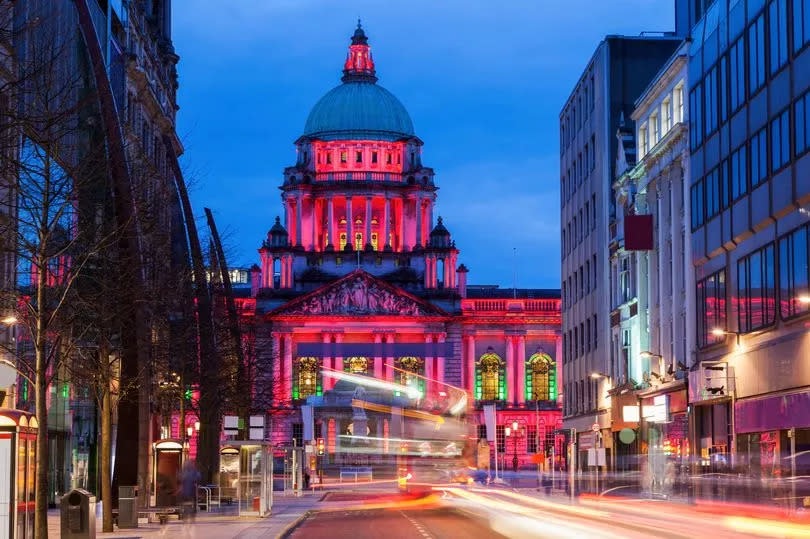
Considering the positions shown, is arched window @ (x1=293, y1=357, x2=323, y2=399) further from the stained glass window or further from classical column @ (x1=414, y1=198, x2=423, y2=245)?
classical column @ (x1=414, y1=198, x2=423, y2=245)

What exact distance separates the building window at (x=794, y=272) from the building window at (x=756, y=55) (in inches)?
220

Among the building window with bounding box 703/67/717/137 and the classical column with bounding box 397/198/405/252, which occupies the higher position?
the classical column with bounding box 397/198/405/252

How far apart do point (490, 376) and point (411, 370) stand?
30.0 feet

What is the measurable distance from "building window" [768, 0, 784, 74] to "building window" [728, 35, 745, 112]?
12.5ft

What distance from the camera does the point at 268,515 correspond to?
5194cm

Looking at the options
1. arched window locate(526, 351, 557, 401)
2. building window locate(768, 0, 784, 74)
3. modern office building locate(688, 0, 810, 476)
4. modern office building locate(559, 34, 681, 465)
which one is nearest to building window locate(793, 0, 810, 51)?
modern office building locate(688, 0, 810, 476)

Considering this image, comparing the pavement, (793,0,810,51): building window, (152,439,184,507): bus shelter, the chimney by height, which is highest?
the chimney

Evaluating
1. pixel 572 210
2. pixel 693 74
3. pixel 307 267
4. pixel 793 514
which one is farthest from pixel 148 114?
pixel 307 267

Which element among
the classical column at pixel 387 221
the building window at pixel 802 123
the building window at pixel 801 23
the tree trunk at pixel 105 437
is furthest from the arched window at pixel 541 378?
the tree trunk at pixel 105 437

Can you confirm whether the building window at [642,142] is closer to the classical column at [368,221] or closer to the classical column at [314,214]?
the classical column at [368,221]

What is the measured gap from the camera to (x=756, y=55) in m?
51.9

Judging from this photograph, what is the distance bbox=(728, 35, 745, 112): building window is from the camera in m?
53.8

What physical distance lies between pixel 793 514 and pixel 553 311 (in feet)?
492

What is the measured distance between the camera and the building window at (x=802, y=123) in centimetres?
4541
